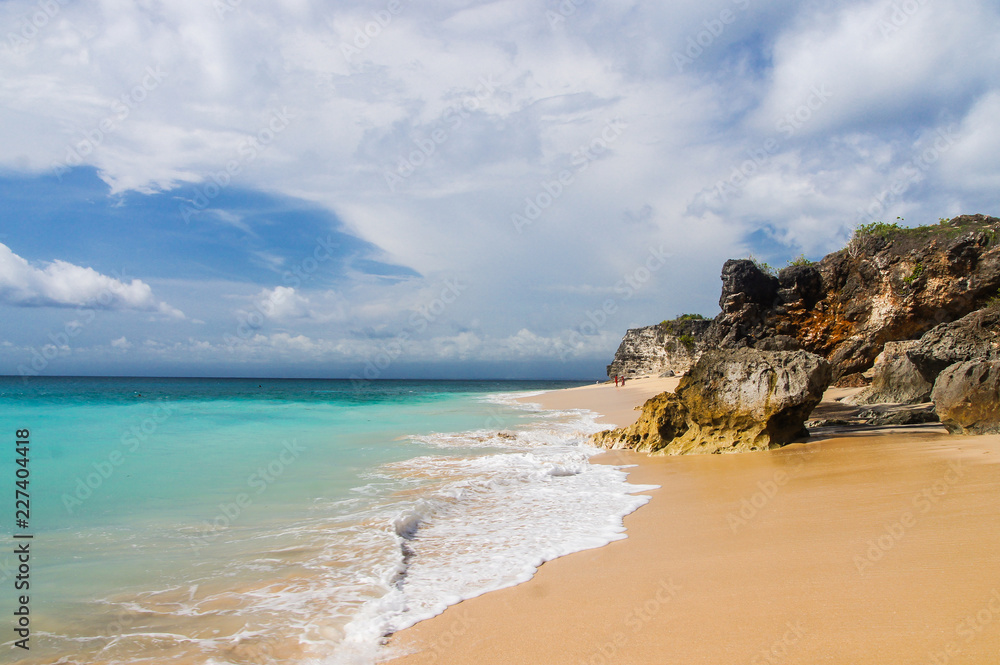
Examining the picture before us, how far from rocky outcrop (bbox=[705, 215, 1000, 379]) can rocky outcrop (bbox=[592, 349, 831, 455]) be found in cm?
721

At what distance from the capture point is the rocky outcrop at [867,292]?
1404 centimetres

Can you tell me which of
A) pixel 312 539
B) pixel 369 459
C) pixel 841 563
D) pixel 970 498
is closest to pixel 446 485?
pixel 312 539

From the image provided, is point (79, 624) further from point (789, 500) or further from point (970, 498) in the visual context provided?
point (970, 498)

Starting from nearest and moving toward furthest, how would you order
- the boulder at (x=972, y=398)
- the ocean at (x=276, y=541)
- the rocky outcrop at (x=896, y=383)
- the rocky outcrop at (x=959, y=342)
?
the ocean at (x=276, y=541), the boulder at (x=972, y=398), the rocky outcrop at (x=959, y=342), the rocky outcrop at (x=896, y=383)

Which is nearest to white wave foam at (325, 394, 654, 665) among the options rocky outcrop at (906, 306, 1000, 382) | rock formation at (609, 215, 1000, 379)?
rocky outcrop at (906, 306, 1000, 382)

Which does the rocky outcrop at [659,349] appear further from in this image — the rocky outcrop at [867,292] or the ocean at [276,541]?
the ocean at [276,541]

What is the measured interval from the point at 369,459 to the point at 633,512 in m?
7.09

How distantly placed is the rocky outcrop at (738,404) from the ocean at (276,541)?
204 cm

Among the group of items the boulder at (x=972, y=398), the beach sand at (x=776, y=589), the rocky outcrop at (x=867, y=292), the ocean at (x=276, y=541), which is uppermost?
the rocky outcrop at (x=867, y=292)

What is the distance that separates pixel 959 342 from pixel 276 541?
1315 centimetres

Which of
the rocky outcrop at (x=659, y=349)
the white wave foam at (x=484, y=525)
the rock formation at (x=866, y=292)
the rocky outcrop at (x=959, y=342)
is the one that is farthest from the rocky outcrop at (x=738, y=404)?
the rocky outcrop at (x=659, y=349)

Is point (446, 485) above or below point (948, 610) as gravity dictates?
below

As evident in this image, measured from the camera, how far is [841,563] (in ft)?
12.3

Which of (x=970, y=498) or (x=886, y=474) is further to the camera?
(x=886, y=474)
